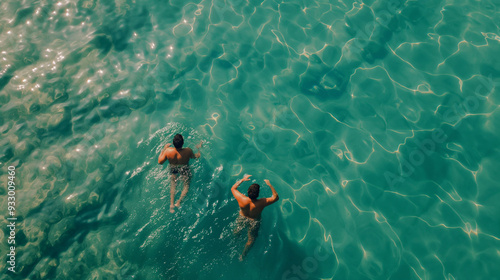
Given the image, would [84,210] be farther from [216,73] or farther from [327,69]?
[327,69]

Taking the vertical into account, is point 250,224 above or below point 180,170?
below

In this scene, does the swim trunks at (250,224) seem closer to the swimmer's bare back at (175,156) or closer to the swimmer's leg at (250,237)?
the swimmer's leg at (250,237)

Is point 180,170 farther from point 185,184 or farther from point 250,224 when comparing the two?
point 250,224

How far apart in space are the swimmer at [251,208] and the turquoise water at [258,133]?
0.21 metres

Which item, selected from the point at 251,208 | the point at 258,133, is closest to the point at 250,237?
the point at 251,208

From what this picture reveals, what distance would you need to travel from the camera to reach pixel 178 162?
6520 millimetres

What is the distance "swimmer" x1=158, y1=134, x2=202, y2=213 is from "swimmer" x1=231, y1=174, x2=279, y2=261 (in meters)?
1.15

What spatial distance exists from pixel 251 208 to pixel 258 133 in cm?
217

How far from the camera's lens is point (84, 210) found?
6.66 meters

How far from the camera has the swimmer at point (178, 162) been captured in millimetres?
6453

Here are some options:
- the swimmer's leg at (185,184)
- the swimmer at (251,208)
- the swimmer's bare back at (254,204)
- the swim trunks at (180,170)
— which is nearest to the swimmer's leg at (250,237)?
the swimmer at (251,208)

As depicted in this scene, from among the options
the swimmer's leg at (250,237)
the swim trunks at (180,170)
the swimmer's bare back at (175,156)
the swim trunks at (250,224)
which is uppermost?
the swimmer's bare back at (175,156)

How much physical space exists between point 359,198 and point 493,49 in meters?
5.41

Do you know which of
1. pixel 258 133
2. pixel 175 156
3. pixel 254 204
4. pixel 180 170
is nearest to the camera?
pixel 254 204
